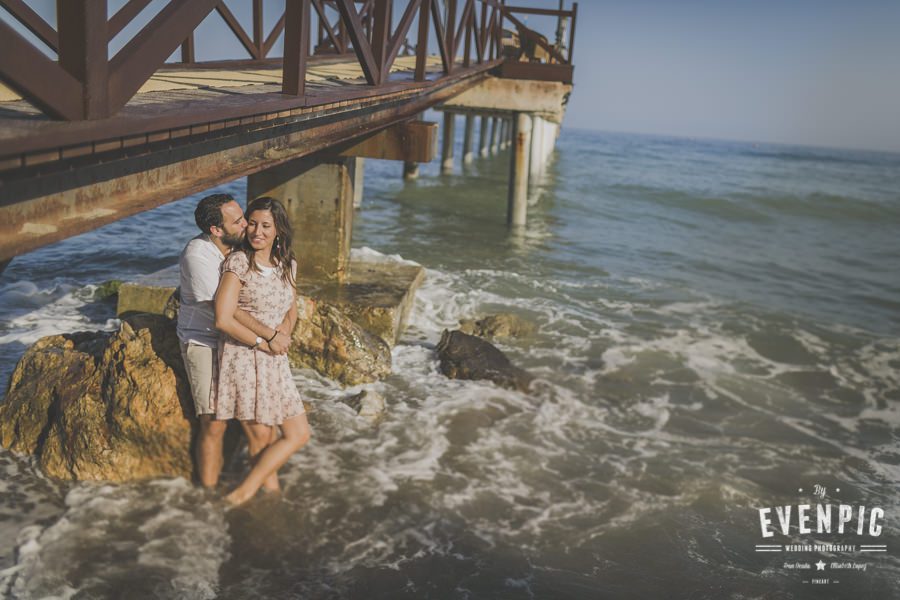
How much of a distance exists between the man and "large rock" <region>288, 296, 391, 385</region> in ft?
8.01

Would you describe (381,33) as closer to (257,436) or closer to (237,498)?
(257,436)

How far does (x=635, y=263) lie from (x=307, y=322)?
9710 millimetres

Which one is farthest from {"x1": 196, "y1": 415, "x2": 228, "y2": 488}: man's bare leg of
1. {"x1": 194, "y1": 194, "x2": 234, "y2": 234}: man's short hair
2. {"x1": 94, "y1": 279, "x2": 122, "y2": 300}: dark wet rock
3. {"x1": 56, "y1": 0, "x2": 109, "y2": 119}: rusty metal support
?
{"x1": 94, "y1": 279, "x2": 122, "y2": 300}: dark wet rock

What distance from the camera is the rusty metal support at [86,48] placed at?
203 cm

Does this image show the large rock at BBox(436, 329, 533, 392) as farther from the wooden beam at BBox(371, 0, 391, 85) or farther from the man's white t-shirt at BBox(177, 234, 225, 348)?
the man's white t-shirt at BBox(177, 234, 225, 348)

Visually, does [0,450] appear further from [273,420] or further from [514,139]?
[514,139]

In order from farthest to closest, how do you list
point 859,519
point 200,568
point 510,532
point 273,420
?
point 859,519
point 510,532
point 273,420
point 200,568

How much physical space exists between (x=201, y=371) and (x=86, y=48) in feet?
8.82

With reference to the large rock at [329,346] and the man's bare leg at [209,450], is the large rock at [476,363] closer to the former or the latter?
the large rock at [329,346]

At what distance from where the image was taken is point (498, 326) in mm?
9289

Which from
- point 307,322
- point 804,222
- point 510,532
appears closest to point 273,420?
point 510,532

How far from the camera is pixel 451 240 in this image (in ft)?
49.5

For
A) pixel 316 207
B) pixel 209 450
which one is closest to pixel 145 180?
pixel 209 450

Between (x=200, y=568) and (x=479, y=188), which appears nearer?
(x=200, y=568)
